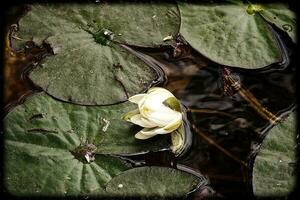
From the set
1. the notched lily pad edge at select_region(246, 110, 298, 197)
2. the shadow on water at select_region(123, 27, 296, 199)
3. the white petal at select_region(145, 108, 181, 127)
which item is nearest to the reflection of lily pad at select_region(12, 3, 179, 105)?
the shadow on water at select_region(123, 27, 296, 199)

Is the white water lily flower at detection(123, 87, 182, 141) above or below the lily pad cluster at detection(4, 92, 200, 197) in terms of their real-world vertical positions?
above

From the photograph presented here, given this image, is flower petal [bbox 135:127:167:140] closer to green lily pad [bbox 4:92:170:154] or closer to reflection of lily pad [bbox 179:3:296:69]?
green lily pad [bbox 4:92:170:154]

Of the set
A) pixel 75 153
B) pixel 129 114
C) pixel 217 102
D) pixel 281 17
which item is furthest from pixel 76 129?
pixel 281 17

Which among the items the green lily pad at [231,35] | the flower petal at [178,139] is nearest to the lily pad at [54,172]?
the flower petal at [178,139]

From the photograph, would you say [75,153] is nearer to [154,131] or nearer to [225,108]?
[154,131]

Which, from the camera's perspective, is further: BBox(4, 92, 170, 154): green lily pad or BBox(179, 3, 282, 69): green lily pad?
BBox(179, 3, 282, 69): green lily pad

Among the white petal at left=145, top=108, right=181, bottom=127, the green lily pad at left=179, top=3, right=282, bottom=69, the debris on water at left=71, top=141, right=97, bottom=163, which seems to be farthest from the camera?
the green lily pad at left=179, top=3, right=282, bottom=69

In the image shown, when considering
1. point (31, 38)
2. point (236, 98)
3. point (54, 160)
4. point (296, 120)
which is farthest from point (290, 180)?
point (31, 38)
